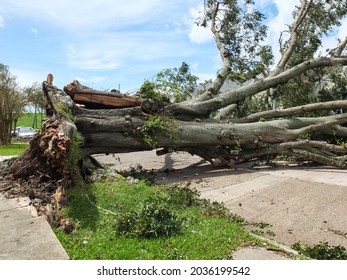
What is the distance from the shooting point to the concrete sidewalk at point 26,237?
3.45 m

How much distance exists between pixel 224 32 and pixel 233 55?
3.77 ft

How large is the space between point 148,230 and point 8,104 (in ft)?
81.1

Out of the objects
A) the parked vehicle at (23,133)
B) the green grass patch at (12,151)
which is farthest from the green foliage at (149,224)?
the parked vehicle at (23,133)

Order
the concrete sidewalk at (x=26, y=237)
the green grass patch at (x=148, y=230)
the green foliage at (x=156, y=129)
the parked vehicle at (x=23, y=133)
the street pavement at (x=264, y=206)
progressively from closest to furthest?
the concrete sidewalk at (x=26, y=237) < the green grass patch at (x=148, y=230) < the street pavement at (x=264, y=206) < the green foliage at (x=156, y=129) < the parked vehicle at (x=23, y=133)

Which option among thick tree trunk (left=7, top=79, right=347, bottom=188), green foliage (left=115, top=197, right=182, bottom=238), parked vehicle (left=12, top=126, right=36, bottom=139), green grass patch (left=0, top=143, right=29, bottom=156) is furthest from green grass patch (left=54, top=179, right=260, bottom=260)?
parked vehicle (left=12, top=126, right=36, bottom=139)

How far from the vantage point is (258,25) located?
582 inches

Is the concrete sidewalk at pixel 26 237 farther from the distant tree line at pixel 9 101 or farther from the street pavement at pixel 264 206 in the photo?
the distant tree line at pixel 9 101

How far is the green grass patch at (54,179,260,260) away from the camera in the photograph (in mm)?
3689

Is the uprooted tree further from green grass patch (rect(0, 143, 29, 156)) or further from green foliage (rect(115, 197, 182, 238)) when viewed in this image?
green grass patch (rect(0, 143, 29, 156))

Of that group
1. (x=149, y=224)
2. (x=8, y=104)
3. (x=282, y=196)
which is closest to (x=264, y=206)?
(x=282, y=196)

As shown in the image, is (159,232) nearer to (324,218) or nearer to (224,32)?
(324,218)

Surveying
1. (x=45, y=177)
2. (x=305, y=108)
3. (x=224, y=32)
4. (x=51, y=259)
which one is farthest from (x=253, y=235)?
(x=224, y=32)

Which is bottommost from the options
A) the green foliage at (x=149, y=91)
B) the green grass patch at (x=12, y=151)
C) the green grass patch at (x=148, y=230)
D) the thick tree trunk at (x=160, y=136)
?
the green grass patch at (x=12, y=151)

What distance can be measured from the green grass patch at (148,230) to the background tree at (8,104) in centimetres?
2220
